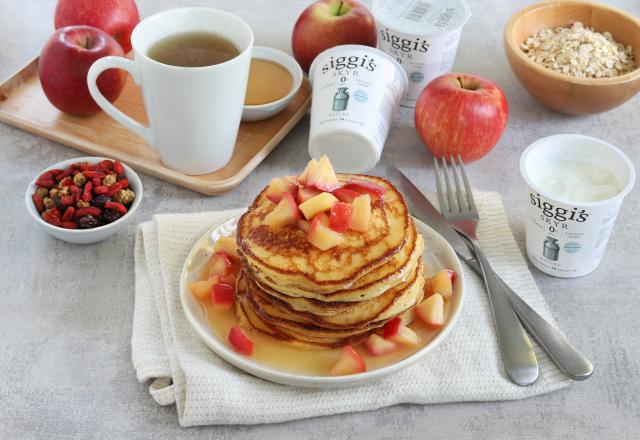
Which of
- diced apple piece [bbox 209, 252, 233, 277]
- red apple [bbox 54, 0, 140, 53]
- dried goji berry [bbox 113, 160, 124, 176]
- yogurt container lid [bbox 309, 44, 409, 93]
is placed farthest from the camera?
red apple [bbox 54, 0, 140, 53]

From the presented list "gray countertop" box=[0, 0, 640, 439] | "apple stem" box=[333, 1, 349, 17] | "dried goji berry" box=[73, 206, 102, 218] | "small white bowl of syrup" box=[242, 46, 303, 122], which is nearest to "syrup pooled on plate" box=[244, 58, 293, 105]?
"small white bowl of syrup" box=[242, 46, 303, 122]

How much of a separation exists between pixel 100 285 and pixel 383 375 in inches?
25.9

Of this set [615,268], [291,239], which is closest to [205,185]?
[291,239]

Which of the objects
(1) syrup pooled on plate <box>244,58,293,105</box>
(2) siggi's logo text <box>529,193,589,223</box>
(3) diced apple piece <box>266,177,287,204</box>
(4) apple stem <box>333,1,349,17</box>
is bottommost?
(1) syrup pooled on plate <box>244,58,293,105</box>

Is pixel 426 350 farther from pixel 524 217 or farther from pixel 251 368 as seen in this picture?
pixel 524 217

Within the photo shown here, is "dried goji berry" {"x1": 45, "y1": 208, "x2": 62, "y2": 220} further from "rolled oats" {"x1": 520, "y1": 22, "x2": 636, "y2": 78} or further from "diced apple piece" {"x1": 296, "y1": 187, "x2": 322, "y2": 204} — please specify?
"rolled oats" {"x1": 520, "y1": 22, "x2": 636, "y2": 78}

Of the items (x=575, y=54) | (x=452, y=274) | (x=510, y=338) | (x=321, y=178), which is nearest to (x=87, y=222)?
(x=321, y=178)

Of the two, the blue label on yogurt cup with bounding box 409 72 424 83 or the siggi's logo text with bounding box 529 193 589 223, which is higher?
the siggi's logo text with bounding box 529 193 589 223

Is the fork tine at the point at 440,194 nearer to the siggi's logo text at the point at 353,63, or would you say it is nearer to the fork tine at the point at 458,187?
the fork tine at the point at 458,187

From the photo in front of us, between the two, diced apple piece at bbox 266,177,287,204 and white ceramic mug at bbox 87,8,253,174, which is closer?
diced apple piece at bbox 266,177,287,204

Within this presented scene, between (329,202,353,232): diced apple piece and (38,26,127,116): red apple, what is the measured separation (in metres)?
0.94

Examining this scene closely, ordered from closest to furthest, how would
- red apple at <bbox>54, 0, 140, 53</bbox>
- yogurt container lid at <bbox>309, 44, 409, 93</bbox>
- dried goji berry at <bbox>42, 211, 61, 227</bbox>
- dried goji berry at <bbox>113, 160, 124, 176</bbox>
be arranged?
dried goji berry at <bbox>42, 211, 61, 227</bbox>, dried goji berry at <bbox>113, 160, 124, 176</bbox>, yogurt container lid at <bbox>309, 44, 409, 93</bbox>, red apple at <bbox>54, 0, 140, 53</bbox>

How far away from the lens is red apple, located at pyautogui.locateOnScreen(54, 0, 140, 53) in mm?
2293

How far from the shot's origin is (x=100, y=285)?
1.71m
